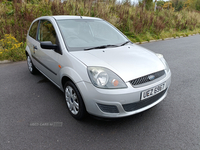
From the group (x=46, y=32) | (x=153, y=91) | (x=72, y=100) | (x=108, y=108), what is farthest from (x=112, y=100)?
(x=46, y=32)

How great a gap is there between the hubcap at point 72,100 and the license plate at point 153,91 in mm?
977

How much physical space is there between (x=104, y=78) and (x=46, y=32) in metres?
1.90

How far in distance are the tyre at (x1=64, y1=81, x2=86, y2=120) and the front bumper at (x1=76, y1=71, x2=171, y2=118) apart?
0.40ft

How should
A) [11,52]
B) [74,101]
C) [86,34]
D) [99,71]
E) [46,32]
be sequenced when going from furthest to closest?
1. [11,52]
2. [46,32]
3. [86,34]
4. [74,101]
5. [99,71]

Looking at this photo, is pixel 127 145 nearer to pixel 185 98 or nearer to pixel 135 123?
pixel 135 123

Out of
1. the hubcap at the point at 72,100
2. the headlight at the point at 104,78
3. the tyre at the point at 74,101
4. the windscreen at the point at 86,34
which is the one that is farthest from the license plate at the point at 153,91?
the windscreen at the point at 86,34

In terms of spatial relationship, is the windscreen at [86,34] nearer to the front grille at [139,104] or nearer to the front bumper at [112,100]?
the front bumper at [112,100]

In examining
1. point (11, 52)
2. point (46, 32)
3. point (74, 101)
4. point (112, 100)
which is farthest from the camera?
point (11, 52)

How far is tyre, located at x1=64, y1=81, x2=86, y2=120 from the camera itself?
227 centimetres

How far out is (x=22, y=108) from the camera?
9.33 ft

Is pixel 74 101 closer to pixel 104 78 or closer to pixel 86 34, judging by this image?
pixel 104 78

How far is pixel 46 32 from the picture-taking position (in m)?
3.28

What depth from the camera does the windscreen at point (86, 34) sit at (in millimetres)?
2764

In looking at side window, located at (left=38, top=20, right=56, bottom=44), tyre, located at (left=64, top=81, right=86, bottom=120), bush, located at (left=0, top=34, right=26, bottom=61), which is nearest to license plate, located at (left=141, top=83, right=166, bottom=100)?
tyre, located at (left=64, top=81, right=86, bottom=120)
